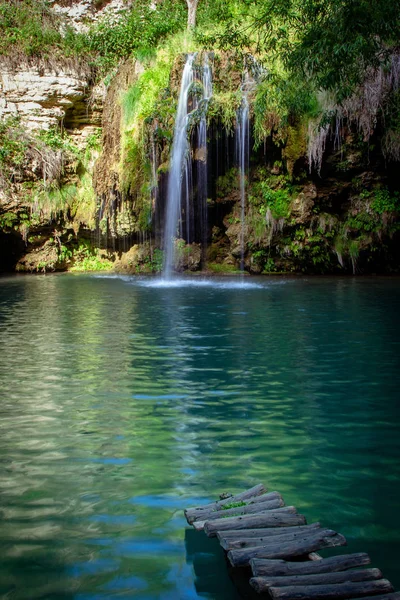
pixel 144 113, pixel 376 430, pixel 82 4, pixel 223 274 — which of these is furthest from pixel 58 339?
pixel 82 4

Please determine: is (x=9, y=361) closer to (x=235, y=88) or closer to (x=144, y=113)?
(x=235, y=88)

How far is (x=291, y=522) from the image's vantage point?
→ 3.02 m

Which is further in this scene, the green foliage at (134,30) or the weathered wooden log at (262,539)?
the green foliage at (134,30)

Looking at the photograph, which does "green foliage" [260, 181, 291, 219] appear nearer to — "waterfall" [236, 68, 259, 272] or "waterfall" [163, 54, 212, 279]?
"waterfall" [236, 68, 259, 272]

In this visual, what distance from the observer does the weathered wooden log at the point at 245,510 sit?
10.4 ft

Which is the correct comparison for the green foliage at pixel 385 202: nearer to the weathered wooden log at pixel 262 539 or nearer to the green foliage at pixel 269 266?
the green foliage at pixel 269 266

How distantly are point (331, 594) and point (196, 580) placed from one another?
72 cm

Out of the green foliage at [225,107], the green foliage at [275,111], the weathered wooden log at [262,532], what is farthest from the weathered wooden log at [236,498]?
the green foliage at [225,107]

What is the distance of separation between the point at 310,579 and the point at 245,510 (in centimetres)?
72

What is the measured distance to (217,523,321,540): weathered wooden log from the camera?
2.88 m

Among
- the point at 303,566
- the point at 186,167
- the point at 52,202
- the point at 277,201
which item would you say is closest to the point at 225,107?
the point at 186,167

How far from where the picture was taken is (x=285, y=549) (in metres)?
2.71

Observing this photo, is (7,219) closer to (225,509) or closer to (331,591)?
(225,509)

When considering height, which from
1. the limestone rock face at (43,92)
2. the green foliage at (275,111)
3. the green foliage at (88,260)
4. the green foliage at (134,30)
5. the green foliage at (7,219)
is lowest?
the green foliage at (88,260)
